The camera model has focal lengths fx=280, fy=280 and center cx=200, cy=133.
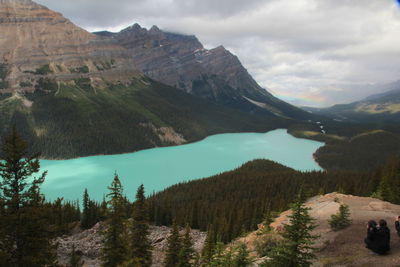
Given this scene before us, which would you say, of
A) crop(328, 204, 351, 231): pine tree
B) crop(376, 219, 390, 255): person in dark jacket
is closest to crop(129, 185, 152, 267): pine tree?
crop(328, 204, 351, 231): pine tree

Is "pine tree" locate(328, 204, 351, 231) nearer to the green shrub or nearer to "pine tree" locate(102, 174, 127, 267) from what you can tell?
the green shrub

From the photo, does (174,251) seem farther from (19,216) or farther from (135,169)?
(135,169)

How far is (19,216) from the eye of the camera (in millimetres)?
17500

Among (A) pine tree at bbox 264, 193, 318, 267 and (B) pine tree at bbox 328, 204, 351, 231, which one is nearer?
(A) pine tree at bbox 264, 193, 318, 267

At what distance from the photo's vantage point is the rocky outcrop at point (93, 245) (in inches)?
1635

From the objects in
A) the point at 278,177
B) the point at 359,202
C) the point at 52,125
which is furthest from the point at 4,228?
the point at 52,125

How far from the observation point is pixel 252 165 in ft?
440

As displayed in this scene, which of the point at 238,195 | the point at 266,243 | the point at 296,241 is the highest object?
the point at 296,241

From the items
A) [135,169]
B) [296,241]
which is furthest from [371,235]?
[135,169]

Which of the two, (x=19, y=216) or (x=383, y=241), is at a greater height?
(x=19, y=216)

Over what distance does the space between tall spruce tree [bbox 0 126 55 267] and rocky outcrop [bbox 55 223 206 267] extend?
20971 mm

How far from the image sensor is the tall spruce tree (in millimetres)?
17328

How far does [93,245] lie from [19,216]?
34416 millimetres

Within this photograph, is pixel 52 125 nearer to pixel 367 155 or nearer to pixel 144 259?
pixel 144 259
